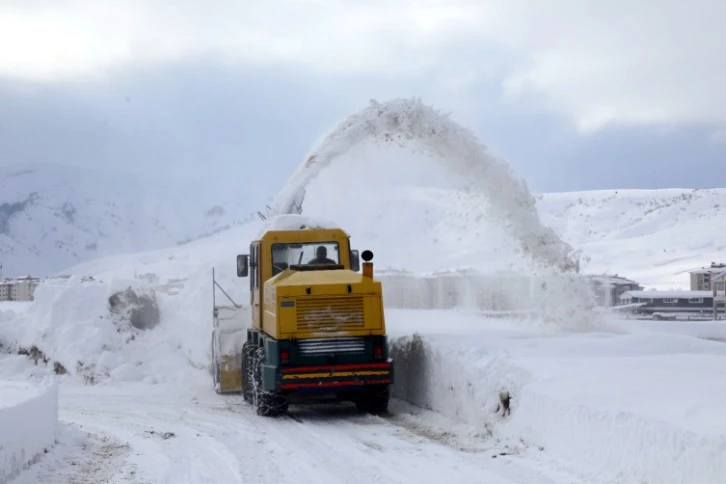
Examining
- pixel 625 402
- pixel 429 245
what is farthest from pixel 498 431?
pixel 429 245

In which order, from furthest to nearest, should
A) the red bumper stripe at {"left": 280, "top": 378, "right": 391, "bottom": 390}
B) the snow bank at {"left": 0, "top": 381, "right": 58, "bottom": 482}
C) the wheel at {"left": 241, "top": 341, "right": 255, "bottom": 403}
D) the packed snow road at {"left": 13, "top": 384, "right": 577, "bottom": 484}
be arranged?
1. the wheel at {"left": 241, "top": 341, "right": 255, "bottom": 403}
2. the red bumper stripe at {"left": 280, "top": 378, "right": 391, "bottom": 390}
3. the packed snow road at {"left": 13, "top": 384, "right": 577, "bottom": 484}
4. the snow bank at {"left": 0, "top": 381, "right": 58, "bottom": 482}

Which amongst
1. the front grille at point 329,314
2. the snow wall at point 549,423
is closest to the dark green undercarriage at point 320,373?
the front grille at point 329,314

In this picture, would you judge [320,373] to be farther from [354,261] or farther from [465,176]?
[465,176]

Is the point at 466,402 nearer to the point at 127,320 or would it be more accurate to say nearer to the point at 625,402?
the point at 625,402

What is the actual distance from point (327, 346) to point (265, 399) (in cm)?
137

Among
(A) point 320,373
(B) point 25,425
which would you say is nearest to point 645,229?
(A) point 320,373

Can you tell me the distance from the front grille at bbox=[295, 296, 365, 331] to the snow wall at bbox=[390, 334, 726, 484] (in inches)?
61.9

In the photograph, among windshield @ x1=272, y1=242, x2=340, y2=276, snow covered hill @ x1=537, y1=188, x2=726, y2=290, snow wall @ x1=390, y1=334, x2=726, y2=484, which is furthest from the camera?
snow covered hill @ x1=537, y1=188, x2=726, y2=290

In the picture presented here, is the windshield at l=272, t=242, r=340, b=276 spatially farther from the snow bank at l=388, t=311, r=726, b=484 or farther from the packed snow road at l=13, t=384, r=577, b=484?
Result: the packed snow road at l=13, t=384, r=577, b=484

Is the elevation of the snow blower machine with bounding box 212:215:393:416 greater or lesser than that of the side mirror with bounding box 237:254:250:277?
lesser

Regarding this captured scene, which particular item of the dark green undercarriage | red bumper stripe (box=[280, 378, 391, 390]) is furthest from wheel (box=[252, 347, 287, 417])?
red bumper stripe (box=[280, 378, 391, 390])

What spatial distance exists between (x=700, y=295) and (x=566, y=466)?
139 feet

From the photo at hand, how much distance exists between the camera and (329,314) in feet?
44.8

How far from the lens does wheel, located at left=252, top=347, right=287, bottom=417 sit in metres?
13.8
